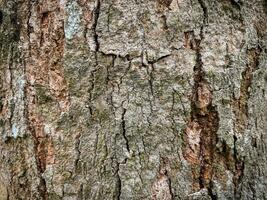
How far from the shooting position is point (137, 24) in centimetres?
130

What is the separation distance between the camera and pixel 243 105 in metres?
1.38

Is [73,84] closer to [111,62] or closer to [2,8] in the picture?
[111,62]

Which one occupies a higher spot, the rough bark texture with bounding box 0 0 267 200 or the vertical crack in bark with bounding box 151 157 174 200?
the rough bark texture with bounding box 0 0 267 200

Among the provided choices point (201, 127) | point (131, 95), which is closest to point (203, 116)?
point (201, 127)

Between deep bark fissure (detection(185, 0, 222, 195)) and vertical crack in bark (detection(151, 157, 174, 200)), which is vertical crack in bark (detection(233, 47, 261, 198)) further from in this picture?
vertical crack in bark (detection(151, 157, 174, 200))

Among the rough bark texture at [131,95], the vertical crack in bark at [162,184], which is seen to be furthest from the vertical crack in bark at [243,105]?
the vertical crack in bark at [162,184]

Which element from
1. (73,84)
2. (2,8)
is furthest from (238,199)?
(2,8)

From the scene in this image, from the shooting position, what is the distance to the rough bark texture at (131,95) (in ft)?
4.28

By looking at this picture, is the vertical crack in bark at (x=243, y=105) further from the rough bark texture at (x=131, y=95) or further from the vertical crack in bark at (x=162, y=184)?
the vertical crack in bark at (x=162, y=184)

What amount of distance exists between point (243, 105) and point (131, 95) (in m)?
0.32

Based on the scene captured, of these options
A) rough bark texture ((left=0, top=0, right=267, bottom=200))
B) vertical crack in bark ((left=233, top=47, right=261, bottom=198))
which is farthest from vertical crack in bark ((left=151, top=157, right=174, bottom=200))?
vertical crack in bark ((left=233, top=47, right=261, bottom=198))

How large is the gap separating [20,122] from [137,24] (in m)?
0.43

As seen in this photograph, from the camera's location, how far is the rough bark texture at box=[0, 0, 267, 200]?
1304 millimetres

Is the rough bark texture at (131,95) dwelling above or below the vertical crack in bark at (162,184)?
above
